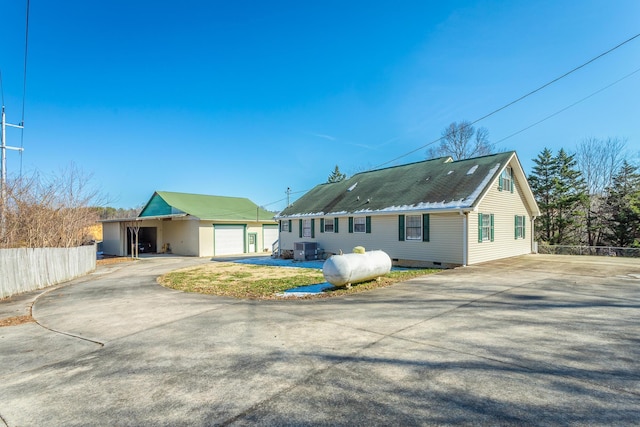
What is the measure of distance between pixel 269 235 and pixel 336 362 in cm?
2723

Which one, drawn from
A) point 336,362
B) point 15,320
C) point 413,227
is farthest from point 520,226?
point 15,320

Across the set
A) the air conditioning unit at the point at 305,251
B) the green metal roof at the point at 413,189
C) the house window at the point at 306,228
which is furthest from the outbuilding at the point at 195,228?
the air conditioning unit at the point at 305,251

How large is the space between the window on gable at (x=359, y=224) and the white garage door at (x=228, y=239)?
13.5 metres

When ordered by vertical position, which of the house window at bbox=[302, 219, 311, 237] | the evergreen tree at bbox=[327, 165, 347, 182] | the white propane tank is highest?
the evergreen tree at bbox=[327, 165, 347, 182]

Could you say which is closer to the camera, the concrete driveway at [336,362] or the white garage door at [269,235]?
the concrete driveway at [336,362]

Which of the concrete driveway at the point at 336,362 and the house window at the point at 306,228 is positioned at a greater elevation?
the house window at the point at 306,228

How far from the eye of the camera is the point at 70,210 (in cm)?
1488

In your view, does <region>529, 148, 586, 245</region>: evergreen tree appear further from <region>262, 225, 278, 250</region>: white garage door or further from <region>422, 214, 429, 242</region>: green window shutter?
<region>262, 225, 278, 250</region>: white garage door

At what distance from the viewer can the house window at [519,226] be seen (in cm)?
1841

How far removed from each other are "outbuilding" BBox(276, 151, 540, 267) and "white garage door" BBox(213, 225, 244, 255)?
8066 millimetres

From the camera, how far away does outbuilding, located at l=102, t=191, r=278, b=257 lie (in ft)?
86.8

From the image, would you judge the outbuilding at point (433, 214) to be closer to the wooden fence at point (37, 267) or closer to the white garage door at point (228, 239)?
the white garage door at point (228, 239)

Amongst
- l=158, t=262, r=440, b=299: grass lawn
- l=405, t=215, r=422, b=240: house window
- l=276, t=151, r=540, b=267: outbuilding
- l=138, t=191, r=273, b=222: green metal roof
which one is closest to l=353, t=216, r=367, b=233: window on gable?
l=276, t=151, r=540, b=267: outbuilding

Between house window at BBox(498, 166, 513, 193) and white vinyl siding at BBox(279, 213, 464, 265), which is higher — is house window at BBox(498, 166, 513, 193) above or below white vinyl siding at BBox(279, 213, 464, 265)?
above
